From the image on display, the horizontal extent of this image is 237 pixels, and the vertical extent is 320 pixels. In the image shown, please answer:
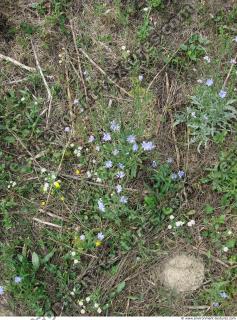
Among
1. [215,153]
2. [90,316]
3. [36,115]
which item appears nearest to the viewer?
[90,316]

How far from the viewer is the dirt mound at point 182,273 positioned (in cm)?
355

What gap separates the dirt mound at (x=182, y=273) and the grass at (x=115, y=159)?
6 cm

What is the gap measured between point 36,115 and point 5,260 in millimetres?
1290

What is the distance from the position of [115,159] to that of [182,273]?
1.05 metres

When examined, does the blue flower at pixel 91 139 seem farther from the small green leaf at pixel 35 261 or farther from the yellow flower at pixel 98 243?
the small green leaf at pixel 35 261

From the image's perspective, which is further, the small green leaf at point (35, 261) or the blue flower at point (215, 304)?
Result: the small green leaf at point (35, 261)

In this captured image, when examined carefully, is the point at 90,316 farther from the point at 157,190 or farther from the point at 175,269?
the point at 157,190

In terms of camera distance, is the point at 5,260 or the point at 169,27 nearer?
the point at 5,260

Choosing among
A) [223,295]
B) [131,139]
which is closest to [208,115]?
[131,139]

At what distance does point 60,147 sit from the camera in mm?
4004

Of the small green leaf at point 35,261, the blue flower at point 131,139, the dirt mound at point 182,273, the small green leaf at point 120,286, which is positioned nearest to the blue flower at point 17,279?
the small green leaf at point 35,261

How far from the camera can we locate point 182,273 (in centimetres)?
358

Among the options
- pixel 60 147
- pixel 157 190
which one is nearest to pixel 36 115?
pixel 60 147

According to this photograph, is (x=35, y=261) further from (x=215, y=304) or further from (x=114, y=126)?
(x=215, y=304)
